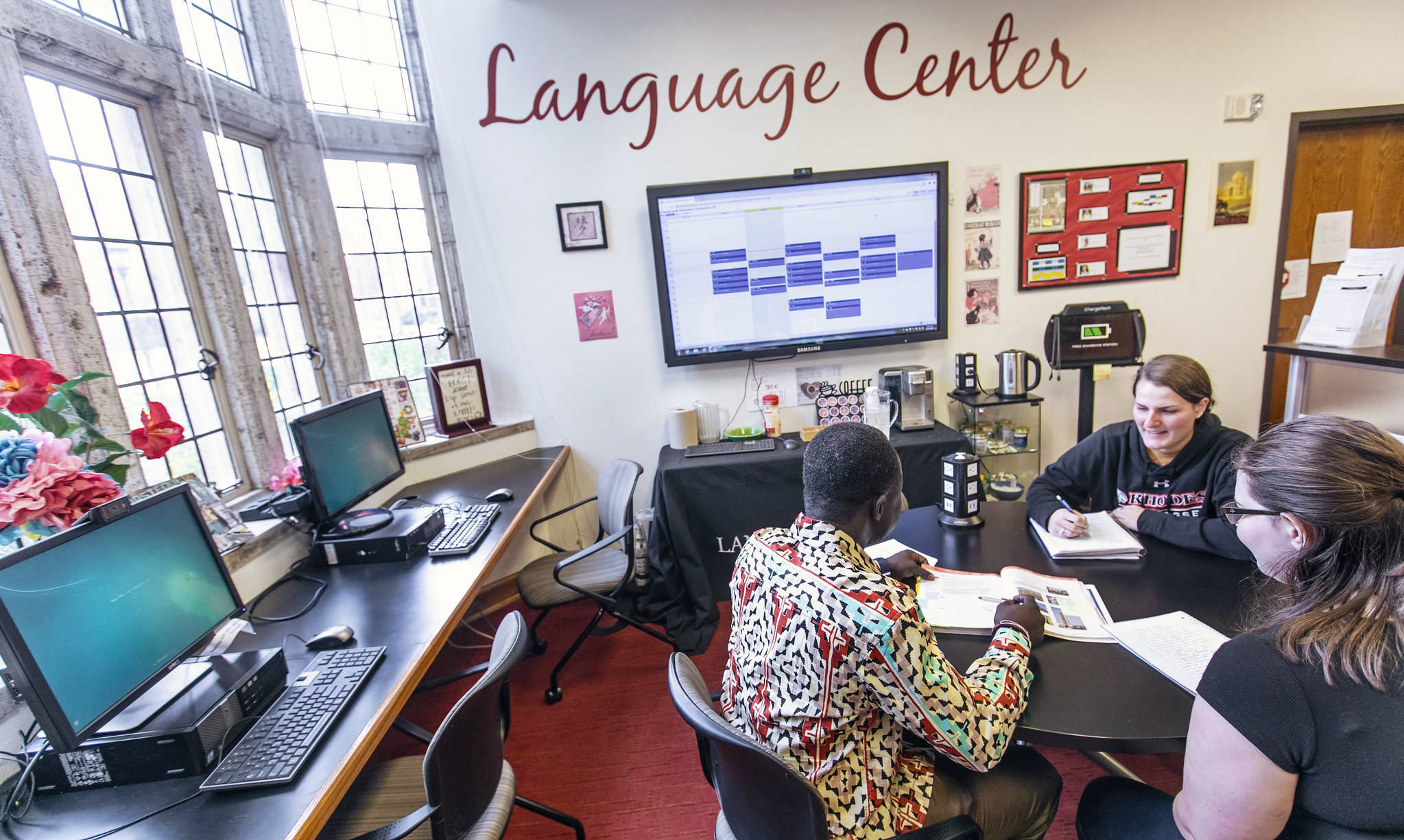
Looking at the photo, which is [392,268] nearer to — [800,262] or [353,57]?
[353,57]

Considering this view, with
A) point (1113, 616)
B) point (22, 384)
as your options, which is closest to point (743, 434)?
point (1113, 616)

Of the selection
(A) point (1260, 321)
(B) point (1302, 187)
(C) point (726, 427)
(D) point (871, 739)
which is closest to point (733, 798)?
(D) point (871, 739)

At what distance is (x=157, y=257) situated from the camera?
6.39 feet

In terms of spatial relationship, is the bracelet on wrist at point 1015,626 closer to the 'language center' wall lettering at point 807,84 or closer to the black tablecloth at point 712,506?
the black tablecloth at point 712,506

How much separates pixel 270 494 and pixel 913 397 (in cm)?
293

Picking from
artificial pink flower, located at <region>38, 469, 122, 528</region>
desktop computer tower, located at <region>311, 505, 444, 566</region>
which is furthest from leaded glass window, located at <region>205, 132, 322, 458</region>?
artificial pink flower, located at <region>38, 469, 122, 528</region>

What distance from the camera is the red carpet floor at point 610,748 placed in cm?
170

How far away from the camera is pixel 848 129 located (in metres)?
2.86

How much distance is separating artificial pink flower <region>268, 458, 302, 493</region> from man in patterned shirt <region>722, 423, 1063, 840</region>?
1.82 m

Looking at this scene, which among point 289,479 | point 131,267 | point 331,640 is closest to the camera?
point 331,640

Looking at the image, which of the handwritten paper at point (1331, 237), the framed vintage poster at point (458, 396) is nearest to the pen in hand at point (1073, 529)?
the framed vintage poster at point (458, 396)

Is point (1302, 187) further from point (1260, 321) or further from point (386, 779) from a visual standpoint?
point (386, 779)

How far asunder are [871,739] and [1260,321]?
3646mm

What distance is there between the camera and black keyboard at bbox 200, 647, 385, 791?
3.29 feet
